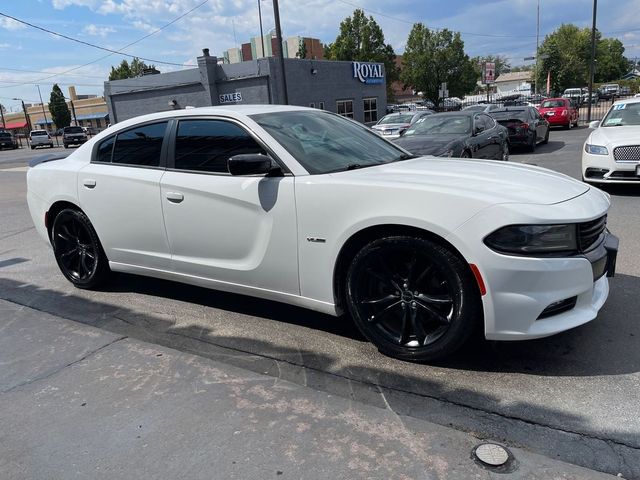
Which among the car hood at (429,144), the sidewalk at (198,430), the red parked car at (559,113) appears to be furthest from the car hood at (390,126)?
the sidewalk at (198,430)

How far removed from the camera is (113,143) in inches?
184

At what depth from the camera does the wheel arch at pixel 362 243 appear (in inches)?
119

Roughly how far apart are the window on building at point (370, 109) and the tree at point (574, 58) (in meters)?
28.8

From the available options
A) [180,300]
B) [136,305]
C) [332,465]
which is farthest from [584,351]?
[136,305]

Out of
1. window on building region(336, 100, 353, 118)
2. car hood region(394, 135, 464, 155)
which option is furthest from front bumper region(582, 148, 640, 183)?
window on building region(336, 100, 353, 118)

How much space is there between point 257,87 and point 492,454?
28489mm

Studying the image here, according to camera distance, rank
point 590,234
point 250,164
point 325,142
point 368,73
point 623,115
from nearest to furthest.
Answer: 1. point 590,234
2. point 250,164
3. point 325,142
4. point 623,115
5. point 368,73

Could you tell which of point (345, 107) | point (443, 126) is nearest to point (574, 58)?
point (345, 107)

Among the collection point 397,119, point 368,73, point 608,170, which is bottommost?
point 608,170

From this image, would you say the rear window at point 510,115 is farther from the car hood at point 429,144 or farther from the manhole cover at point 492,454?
the manhole cover at point 492,454

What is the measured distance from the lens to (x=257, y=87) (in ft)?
95.0

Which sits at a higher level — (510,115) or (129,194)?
(129,194)

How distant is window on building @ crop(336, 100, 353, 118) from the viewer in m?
33.9

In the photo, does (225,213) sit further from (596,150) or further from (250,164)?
(596,150)
